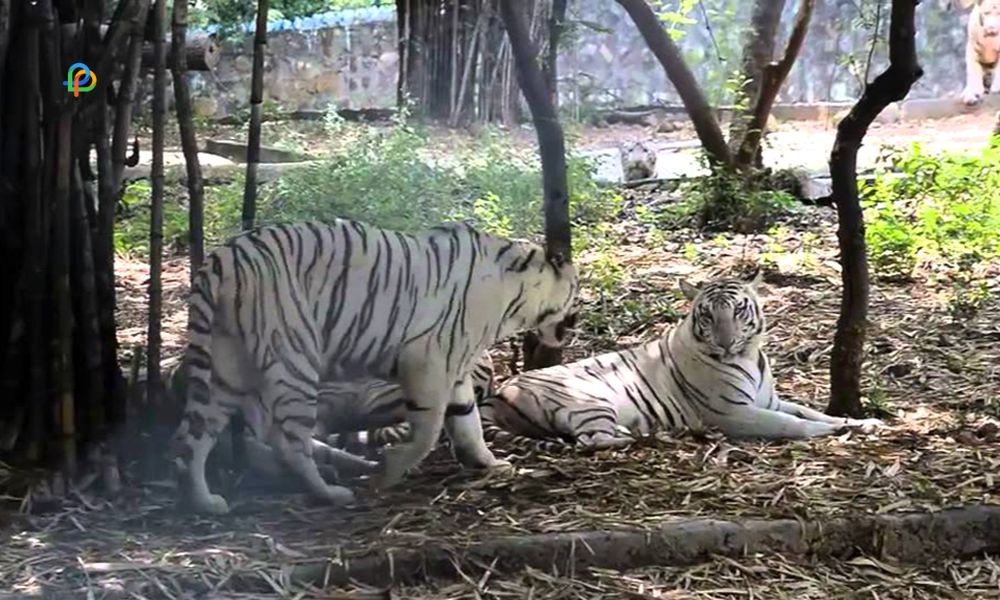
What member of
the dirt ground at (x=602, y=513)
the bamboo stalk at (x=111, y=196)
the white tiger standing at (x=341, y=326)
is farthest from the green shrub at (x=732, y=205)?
the bamboo stalk at (x=111, y=196)

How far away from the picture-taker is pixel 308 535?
10.1ft

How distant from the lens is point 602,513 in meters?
3.21

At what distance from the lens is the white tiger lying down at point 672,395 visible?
395cm

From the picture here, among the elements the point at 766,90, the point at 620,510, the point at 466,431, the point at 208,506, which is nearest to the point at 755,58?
the point at 766,90

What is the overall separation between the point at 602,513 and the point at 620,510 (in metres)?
0.05

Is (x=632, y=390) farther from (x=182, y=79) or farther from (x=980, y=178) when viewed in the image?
(x=980, y=178)

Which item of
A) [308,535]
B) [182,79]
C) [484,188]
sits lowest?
[308,535]

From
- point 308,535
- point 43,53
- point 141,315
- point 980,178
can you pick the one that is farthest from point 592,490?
point 980,178

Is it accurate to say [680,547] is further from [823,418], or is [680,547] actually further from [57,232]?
[57,232]

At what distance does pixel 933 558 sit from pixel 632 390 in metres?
1.23

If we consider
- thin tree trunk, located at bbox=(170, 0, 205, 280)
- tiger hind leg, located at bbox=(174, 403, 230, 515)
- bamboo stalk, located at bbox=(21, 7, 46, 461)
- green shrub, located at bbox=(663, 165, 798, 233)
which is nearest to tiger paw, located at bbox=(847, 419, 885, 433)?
tiger hind leg, located at bbox=(174, 403, 230, 515)

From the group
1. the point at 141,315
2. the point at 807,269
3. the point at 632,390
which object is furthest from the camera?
the point at 807,269

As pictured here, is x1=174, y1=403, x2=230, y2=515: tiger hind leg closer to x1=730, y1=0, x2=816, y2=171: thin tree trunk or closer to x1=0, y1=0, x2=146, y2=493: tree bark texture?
x1=0, y1=0, x2=146, y2=493: tree bark texture

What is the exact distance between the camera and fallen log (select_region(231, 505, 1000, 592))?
9.52 ft
